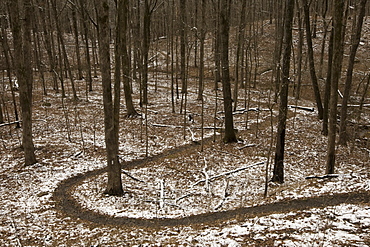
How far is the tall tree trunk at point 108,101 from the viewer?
9094mm

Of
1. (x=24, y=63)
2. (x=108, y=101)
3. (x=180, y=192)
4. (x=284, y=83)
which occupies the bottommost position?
(x=180, y=192)

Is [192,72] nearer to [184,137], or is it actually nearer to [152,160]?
[184,137]

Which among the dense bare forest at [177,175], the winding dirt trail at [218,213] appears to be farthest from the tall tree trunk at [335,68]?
the winding dirt trail at [218,213]

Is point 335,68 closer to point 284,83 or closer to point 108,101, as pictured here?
point 284,83

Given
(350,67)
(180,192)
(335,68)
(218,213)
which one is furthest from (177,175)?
(350,67)

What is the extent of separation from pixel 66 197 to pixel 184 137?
25.9ft

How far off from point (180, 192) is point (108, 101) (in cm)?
444

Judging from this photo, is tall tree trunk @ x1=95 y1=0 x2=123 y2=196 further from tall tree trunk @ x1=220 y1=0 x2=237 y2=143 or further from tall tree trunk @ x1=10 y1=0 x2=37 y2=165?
tall tree trunk @ x1=220 y1=0 x2=237 y2=143

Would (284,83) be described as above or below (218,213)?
above

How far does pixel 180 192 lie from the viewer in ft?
35.1

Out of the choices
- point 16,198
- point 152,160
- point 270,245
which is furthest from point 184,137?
point 270,245

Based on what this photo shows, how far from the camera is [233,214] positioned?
868cm

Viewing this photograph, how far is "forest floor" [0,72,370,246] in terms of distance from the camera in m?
6.97

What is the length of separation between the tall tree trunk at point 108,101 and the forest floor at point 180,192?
28.6 inches
